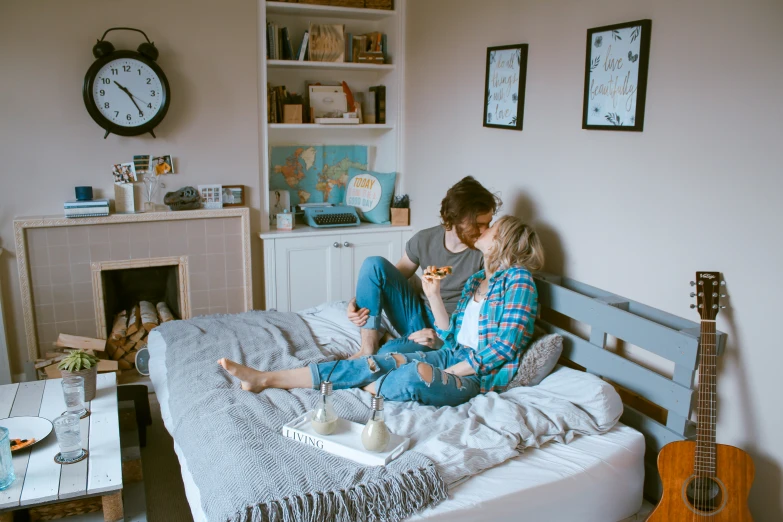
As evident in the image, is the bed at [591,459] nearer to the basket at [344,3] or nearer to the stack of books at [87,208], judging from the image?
the stack of books at [87,208]

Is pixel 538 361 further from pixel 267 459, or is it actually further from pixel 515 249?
pixel 267 459

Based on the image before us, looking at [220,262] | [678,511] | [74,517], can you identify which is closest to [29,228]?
[220,262]

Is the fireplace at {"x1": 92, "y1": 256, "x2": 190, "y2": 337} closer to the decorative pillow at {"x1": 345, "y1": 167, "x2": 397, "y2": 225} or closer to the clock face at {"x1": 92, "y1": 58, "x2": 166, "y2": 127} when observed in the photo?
the clock face at {"x1": 92, "y1": 58, "x2": 166, "y2": 127}

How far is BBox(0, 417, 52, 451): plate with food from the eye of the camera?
2045mm

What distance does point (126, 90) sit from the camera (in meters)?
3.41

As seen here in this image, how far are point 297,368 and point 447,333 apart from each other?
2.14 feet

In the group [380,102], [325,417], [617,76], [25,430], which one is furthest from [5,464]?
[380,102]

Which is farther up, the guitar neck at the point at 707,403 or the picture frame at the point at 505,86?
the picture frame at the point at 505,86

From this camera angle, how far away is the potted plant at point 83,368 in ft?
7.62

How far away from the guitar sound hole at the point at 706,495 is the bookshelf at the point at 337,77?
8.34 feet

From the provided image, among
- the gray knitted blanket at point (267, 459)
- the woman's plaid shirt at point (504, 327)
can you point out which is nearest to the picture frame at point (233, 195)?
the gray knitted blanket at point (267, 459)

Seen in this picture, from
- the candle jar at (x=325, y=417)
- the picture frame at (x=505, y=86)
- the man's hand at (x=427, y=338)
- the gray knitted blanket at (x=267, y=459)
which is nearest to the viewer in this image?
the gray knitted blanket at (x=267, y=459)

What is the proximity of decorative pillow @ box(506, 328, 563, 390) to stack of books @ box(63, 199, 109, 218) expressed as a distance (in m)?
2.31

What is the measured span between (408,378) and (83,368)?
3.88ft
